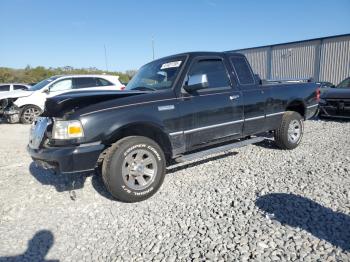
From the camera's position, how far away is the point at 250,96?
204 inches

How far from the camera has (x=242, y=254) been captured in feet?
8.70

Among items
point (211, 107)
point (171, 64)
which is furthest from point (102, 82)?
point (211, 107)

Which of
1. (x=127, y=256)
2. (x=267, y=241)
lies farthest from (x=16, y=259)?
(x=267, y=241)

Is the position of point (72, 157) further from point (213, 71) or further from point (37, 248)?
point (213, 71)

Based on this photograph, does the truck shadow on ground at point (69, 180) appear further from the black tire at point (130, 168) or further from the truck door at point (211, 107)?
the truck door at point (211, 107)

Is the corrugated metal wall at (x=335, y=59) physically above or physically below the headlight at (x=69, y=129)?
above

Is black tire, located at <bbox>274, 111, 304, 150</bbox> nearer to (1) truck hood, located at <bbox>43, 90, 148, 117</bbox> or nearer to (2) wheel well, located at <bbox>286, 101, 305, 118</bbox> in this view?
(2) wheel well, located at <bbox>286, 101, 305, 118</bbox>

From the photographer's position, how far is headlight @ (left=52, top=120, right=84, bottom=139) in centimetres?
350

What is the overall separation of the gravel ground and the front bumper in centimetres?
59

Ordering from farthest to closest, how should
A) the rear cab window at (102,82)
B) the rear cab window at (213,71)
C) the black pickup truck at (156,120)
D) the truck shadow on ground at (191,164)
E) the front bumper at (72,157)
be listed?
the rear cab window at (102,82)
the truck shadow on ground at (191,164)
the rear cab window at (213,71)
the black pickup truck at (156,120)
the front bumper at (72,157)

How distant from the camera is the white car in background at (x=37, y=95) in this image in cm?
1162

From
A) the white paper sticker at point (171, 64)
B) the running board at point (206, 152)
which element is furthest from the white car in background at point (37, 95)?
the running board at point (206, 152)

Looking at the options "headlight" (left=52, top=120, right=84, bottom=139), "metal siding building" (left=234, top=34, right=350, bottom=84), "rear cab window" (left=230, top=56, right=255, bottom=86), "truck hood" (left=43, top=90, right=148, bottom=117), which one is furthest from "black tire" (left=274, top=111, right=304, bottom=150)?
"metal siding building" (left=234, top=34, right=350, bottom=84)

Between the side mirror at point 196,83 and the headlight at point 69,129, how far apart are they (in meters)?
1.64
